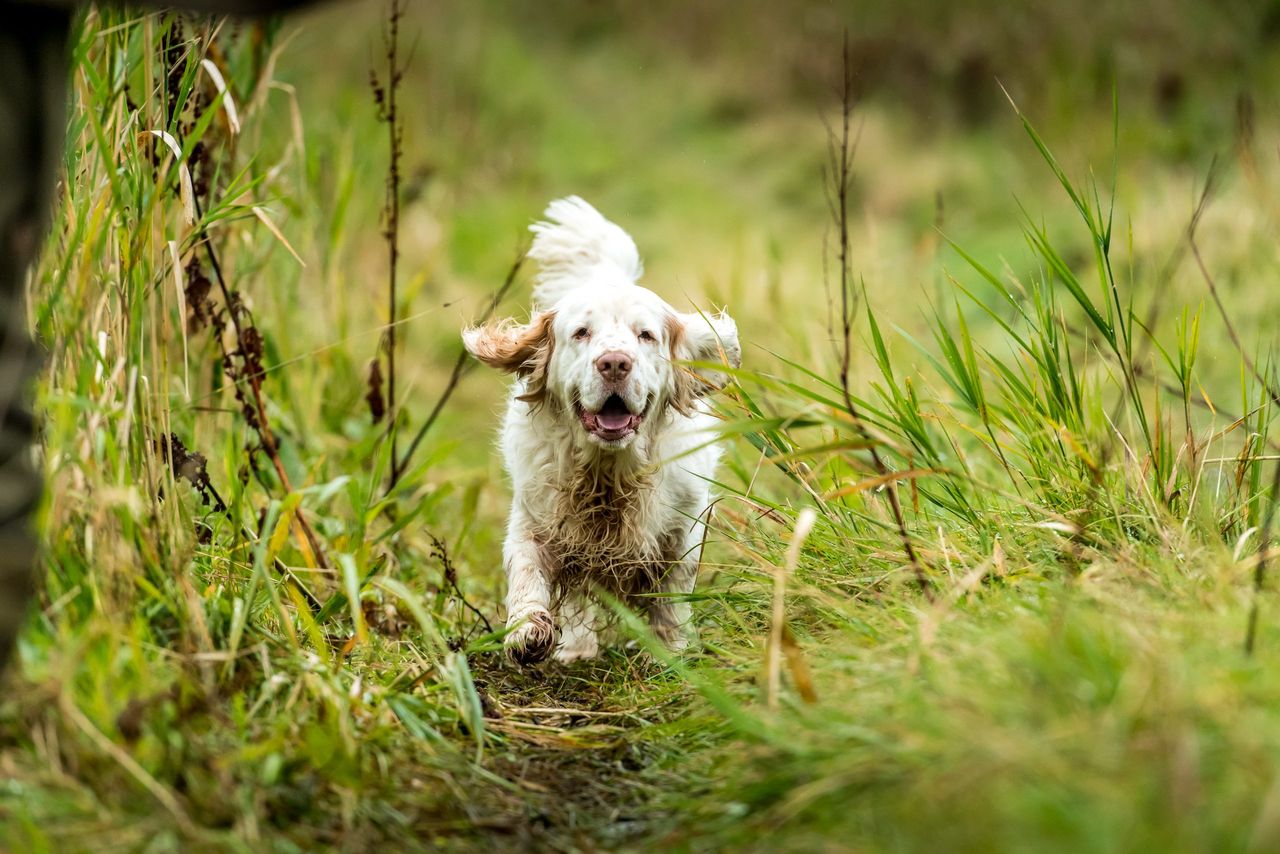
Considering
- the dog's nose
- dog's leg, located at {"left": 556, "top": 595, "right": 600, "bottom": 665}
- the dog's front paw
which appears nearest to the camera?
the dog's front paw

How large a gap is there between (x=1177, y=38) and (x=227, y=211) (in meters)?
10.0

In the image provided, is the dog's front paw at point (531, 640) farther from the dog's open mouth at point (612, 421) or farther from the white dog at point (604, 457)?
the dog's open mouth at point (612, 421)

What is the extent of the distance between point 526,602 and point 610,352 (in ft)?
2.03

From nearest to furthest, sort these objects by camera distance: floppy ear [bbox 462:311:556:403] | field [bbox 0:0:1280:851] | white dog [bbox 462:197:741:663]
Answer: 1. field [bbox 0:0:1280:851]
2. white dog [bbox 462:197:741:663]
3. floppy ear [bbox 462:311:556:403]

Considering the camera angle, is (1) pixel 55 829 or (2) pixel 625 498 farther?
(2) pixel 625 498

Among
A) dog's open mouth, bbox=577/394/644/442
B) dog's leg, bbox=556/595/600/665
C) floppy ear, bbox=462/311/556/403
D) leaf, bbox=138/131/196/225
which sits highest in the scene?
leaf, bbox=138/131/196/225

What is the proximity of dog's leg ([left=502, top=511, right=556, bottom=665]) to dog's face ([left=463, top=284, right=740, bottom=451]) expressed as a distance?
1.08ft

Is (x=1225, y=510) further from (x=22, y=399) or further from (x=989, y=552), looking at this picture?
(x=22, y=399)

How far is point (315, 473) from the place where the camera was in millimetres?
3494

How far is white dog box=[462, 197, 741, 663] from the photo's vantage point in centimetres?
313

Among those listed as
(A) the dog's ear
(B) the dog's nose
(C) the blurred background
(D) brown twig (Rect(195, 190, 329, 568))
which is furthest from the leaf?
(C) the blurred background

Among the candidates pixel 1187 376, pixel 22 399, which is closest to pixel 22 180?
pixel 22 399

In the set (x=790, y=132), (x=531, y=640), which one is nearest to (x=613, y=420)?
(x=531, y=640)

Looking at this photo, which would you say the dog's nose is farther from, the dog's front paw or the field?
the dog's front paw
